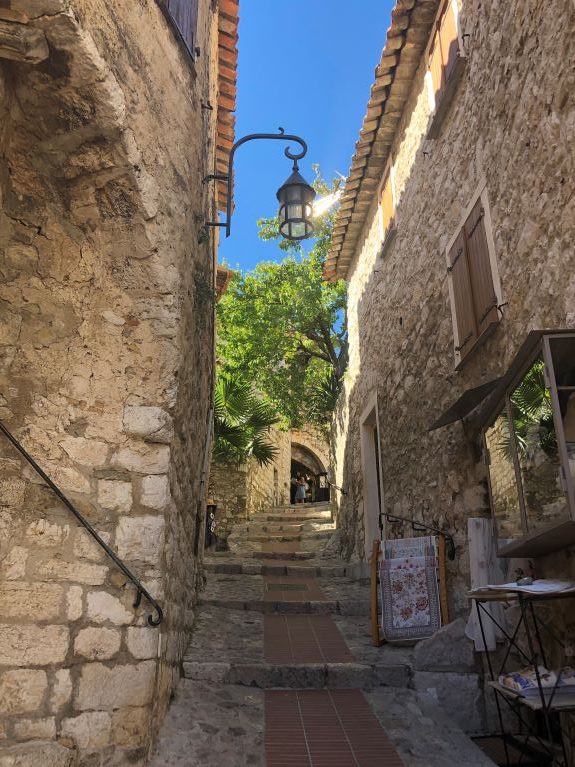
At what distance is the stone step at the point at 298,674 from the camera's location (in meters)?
4.56

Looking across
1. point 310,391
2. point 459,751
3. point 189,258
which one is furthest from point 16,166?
point 310,391

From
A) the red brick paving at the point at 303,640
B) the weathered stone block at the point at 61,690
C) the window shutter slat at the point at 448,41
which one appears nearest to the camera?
the weathered stone block at the point at 61,690

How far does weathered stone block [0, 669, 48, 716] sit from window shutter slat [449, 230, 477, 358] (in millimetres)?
3825

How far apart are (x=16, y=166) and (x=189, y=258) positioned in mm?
1415

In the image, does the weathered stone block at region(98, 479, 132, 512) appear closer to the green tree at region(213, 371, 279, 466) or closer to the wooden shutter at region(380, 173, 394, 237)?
the wooden shutter at region(380, 173, 394, 237)

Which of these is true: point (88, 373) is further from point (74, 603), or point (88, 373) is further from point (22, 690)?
point (22, 690)

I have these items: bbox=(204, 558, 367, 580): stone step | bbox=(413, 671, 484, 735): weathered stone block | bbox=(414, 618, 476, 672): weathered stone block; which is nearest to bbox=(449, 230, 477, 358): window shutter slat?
bbox=(414, 618, 476, 672): weathered stone block

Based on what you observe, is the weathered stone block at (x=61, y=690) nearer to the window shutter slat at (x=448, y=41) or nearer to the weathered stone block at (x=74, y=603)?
the weathered stone block at (x=74, y=603)

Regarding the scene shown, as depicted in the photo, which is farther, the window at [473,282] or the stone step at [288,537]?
the stone step at [288,537]

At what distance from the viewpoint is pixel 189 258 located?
16.0 feet

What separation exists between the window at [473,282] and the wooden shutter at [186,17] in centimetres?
273

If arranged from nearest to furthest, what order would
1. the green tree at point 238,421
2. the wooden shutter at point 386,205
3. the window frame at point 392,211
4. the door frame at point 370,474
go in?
the window frame at point 392,211
the wooden shutter at point 386,205
the door frame at point 370,474
the green tree at point 238,421

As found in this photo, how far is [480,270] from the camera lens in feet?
16.7

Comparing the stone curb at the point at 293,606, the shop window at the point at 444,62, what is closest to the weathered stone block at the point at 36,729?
the stone curb at the point at 293,606
